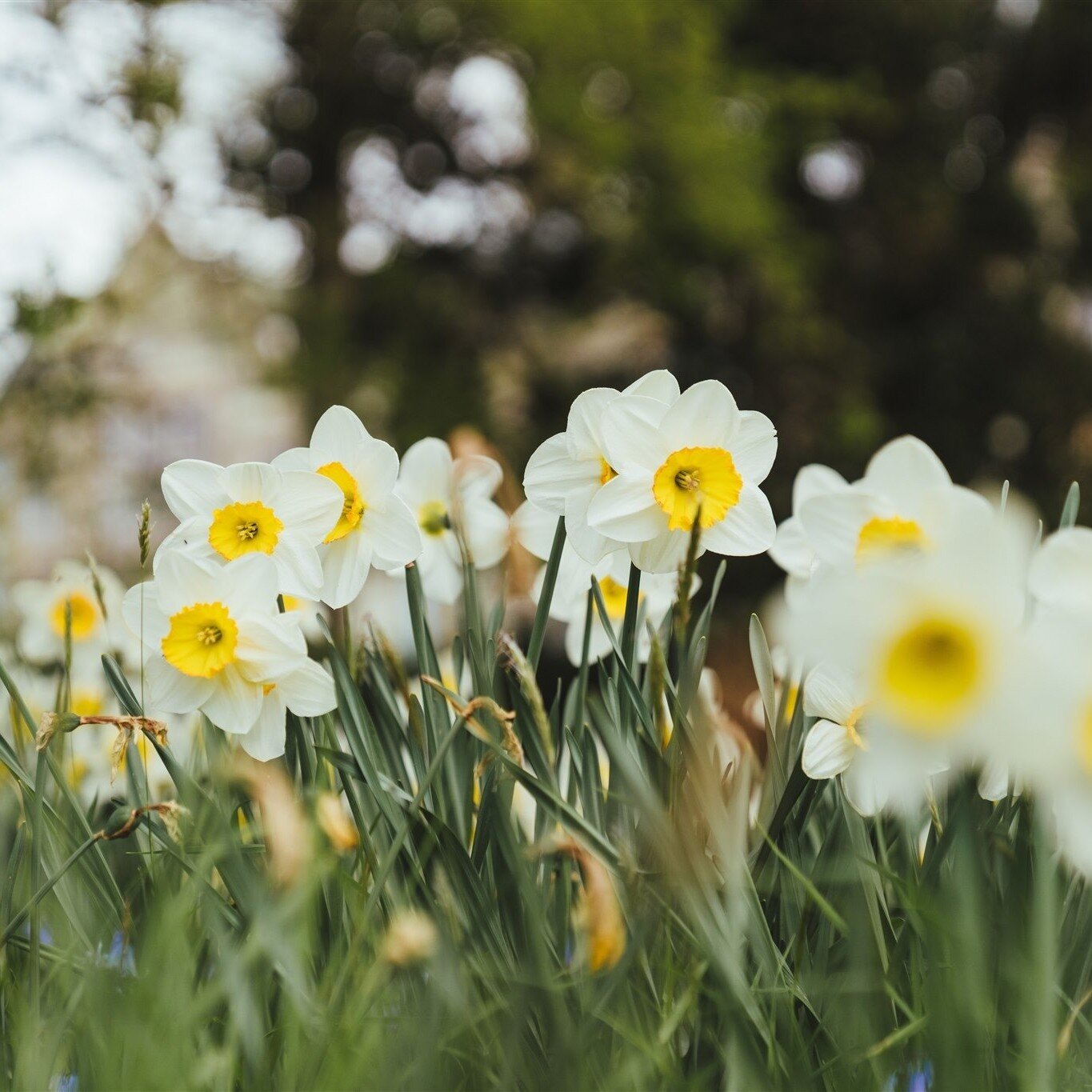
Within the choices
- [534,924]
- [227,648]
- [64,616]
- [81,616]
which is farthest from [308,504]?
[81,616]

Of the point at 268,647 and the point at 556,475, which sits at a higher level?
the point at 556,475

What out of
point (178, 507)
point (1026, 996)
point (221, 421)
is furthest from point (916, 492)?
point (221, 421)

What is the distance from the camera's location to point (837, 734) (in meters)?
0.82

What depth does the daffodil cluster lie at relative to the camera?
0.82m

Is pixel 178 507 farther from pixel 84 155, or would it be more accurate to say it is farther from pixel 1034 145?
pixel 1034 145

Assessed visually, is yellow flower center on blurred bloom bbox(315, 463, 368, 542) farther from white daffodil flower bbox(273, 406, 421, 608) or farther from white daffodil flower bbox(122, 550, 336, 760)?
white daffodil flower bbox(122, 550, 336, 760)

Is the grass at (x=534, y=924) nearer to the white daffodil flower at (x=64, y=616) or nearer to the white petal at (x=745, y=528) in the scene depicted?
the white petal at (x=745, y=528)

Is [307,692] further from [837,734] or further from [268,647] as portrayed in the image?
[837,734]

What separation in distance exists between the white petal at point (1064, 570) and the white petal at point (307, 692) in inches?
20.3

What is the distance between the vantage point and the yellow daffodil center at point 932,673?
0.52 metres

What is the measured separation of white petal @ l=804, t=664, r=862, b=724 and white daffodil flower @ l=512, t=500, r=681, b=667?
169 millimetres

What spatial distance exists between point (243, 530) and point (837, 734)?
0.49m

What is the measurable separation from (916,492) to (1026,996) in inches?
10.9

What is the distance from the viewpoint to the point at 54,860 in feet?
2.85
